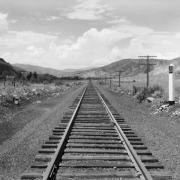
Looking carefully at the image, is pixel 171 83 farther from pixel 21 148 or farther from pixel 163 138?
pixel 21 148

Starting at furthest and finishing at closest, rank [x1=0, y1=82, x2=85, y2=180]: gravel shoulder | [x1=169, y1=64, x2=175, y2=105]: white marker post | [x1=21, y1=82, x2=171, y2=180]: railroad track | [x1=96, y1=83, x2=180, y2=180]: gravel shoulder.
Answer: [x1=169, y1=64, x2=175, y2=105]: white marker post → [x1=96, y1=83, x2=180, y2=180]: gravel shoulder → [x1=0, y1=82, x2=85, y2=180]: gravel shoulder → [x1=21, y1=82, x2=171, y2=180]: railroad track

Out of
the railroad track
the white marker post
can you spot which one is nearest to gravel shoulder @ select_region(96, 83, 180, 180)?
the railroad track

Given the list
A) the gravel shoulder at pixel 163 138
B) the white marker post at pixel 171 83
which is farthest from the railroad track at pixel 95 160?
the white marker post at pixel 171 83

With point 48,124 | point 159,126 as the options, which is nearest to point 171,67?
point 159,126

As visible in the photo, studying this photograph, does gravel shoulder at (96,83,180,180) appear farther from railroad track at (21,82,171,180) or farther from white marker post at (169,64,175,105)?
white marker post at (169,64,175,105)

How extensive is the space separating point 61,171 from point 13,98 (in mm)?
12509

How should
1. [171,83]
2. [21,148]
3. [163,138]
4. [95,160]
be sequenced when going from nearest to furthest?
[95,160], [21,148], [163,138], [171,83]

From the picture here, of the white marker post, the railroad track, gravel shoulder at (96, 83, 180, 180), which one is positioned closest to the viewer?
A: the railroad track

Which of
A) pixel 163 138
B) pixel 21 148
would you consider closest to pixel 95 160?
pixel 21 148

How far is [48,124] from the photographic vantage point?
9094mm

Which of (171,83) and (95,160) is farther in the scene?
(171,83)

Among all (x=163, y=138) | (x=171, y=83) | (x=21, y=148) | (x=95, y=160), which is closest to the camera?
(x=95, y=160)

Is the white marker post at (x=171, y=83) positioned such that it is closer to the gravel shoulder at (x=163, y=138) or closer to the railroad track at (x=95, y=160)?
the gravel shoulder at (x=163, y=138)

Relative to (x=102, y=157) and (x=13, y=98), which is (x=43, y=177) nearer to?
(x=102, y=157)
